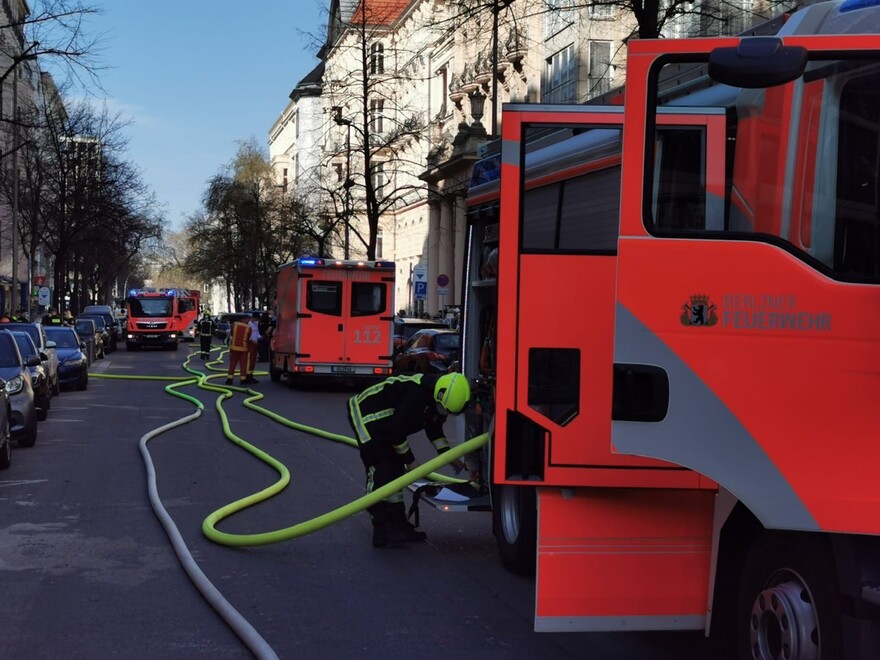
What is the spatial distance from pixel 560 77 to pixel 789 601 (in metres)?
41.1

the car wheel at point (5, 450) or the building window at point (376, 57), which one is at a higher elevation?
the building window at point (376, 57)

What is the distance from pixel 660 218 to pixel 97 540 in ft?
19.6

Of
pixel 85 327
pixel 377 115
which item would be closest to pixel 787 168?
pixel 85 327

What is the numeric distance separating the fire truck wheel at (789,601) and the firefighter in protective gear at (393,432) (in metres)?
3.90

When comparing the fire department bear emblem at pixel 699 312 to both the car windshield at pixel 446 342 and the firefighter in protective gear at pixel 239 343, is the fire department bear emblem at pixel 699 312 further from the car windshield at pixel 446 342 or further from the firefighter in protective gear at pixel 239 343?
the firefighter in protective gear at pixel 239 343

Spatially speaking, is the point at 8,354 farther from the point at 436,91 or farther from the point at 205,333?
the point at 436,91

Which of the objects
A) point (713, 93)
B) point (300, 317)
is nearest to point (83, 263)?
point (300, 317)

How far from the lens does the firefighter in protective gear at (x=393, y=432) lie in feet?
29.4

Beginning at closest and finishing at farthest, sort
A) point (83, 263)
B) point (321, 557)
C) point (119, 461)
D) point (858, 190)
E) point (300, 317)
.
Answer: point (858, 190)
point (321, 557)
point (119, 461)
point (300, 317)
point (83, 263)

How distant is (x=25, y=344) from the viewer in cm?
2052

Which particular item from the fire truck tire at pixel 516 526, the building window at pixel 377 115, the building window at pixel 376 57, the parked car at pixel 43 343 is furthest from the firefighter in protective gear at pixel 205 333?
the fire truck tire at pixel 516 526

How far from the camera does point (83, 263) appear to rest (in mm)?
73375

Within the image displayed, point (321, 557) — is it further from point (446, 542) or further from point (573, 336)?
point (573, 336)

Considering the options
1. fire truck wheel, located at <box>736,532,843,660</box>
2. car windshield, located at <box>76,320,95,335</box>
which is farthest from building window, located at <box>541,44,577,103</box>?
fire truck wheel, located at <box>736,532,843,660</box>
